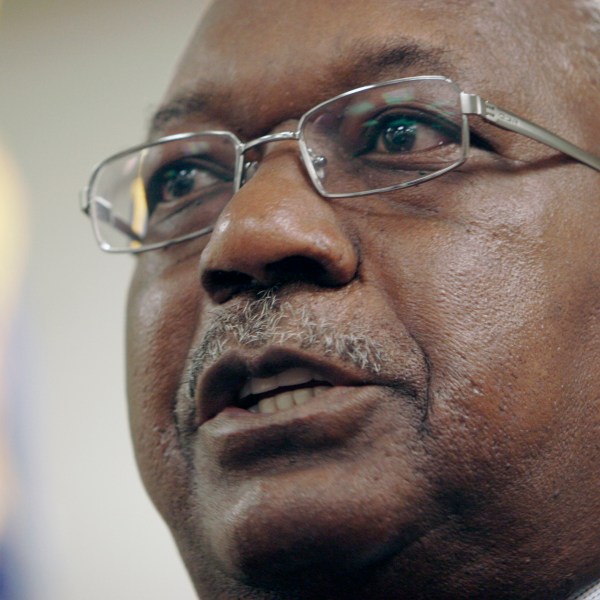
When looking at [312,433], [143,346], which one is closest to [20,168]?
[143,346]

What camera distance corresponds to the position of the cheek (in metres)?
1.00

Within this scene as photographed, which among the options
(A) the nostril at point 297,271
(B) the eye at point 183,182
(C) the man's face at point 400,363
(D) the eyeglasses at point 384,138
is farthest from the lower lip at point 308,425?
(B) the eye at point 183,182

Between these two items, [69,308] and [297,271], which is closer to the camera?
[297,271]

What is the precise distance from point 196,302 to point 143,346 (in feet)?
0.28

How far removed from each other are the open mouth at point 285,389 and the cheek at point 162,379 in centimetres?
13

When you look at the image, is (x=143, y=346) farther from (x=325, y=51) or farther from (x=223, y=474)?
(x=325, y=51)

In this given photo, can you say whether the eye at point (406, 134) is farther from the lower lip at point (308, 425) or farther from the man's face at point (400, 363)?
the lower lip at point (308, 425)

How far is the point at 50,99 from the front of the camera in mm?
2041

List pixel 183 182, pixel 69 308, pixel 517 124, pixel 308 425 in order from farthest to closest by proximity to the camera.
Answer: pixel 69 308 → pixel 183 182 → pixel 517 124 → pixel 308 425

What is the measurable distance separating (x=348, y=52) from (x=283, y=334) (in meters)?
0.32

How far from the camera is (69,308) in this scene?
1927 millimetres

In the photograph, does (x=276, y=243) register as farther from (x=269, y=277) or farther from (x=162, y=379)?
(x=162, y=379)

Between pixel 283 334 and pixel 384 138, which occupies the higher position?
pixel 384 138

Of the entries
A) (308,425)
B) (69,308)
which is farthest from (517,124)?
(69,308)
